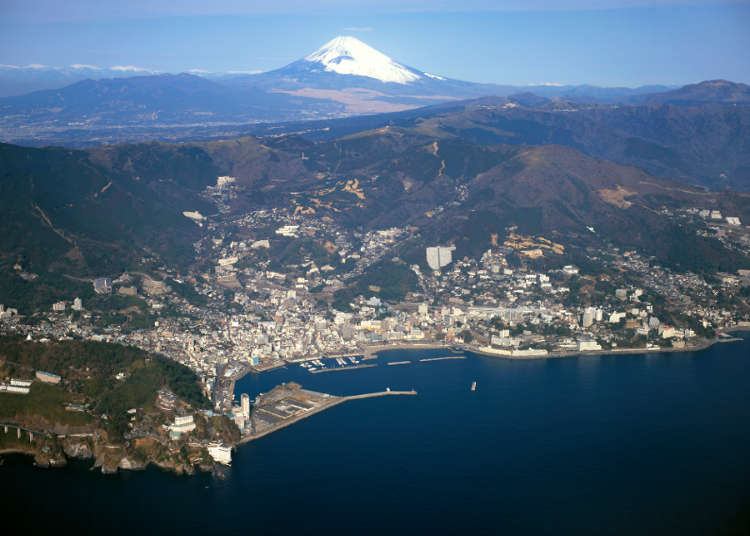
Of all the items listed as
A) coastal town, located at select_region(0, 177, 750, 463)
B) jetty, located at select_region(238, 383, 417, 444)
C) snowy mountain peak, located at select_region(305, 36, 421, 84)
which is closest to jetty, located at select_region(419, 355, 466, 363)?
coastal town, located at select_region(0, 177, 750, 463)

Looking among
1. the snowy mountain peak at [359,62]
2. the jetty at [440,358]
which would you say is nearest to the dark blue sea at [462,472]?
the jetty at [440,358]

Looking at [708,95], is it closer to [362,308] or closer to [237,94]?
[237,94]

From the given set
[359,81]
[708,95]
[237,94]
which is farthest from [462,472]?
[359,81]

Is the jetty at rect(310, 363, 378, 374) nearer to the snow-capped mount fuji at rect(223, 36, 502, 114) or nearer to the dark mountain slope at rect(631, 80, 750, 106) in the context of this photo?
the dark mountain slope at rect(631, 80, 750, 106)

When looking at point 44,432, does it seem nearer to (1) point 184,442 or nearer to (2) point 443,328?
(1) point 184,442

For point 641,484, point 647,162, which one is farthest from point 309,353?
point 647,162
